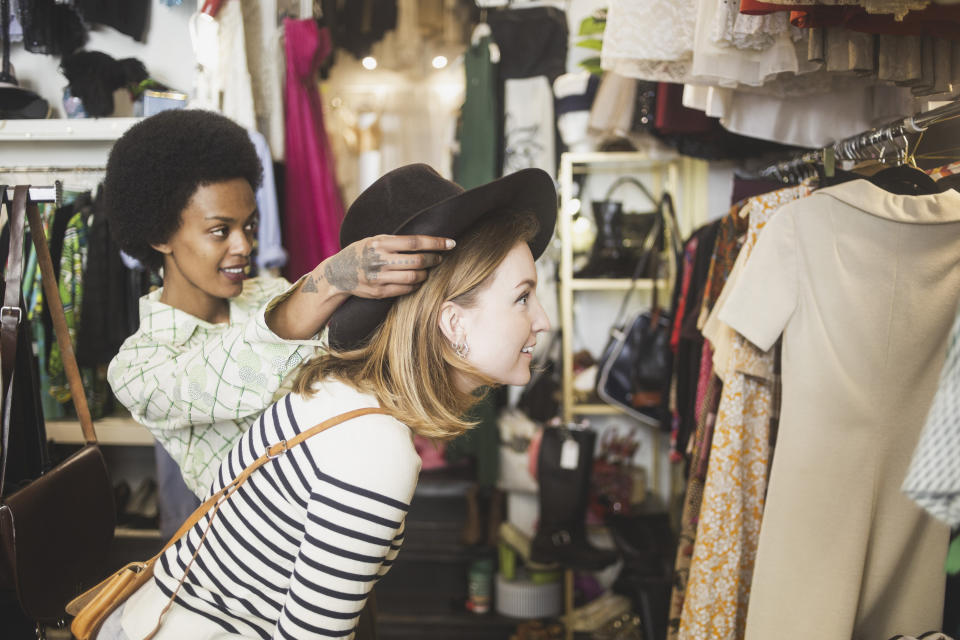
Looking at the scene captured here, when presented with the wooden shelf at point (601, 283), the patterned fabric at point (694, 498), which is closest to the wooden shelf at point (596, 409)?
the wooden shelf at point (601, 283)

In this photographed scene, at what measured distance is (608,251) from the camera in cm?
288

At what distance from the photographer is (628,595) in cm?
288

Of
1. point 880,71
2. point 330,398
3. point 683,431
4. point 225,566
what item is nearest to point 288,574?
point 225,566

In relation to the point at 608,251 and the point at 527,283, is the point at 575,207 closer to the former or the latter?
the point at 608,251

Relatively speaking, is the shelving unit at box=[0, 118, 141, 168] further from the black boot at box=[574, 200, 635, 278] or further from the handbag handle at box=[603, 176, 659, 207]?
the handbag handle at box=[603, 176, 659, 207]

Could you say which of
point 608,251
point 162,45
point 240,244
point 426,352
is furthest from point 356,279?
point 162,45

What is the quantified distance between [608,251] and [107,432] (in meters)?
2.06

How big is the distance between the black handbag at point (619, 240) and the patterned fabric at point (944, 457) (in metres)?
2.32

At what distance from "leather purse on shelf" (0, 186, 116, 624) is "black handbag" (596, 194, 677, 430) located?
6.34 feet

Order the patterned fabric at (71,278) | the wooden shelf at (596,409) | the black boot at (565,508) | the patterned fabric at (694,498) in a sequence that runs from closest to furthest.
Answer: the patterned fabric at (694,498) → the patterned fabric at (71,278) → the black boot at (565,508) → the wooden shelf at (596,409)

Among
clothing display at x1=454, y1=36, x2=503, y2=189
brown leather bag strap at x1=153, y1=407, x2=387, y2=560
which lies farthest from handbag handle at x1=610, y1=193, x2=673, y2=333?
brown leather bag strap at x1=153, y1=407, x2=387, y2=560

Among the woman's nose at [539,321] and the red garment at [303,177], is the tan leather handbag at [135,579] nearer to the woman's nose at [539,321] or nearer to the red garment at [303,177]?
the woman's nose at [539,321]

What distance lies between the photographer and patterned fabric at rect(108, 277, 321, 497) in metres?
1.19

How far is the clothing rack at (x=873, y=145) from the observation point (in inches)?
44.6
